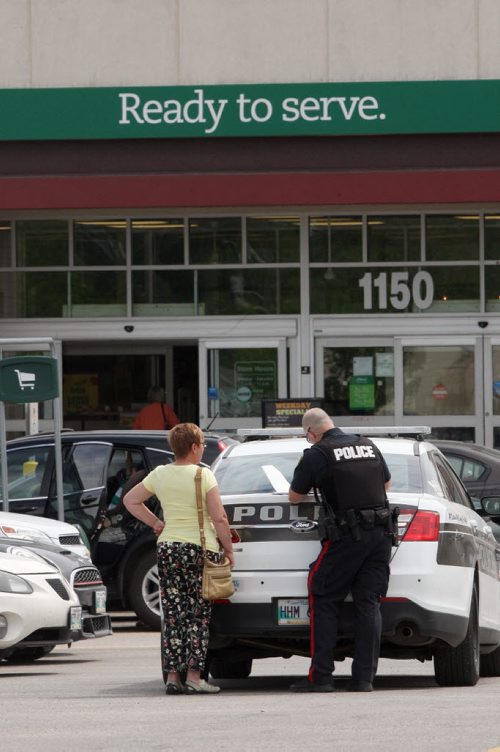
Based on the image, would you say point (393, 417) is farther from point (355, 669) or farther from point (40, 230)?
point (355, 669)

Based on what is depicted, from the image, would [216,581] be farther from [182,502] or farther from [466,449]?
[466,449]

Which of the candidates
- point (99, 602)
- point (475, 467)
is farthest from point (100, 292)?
point (99, 602)

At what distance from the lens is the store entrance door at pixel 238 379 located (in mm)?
24047

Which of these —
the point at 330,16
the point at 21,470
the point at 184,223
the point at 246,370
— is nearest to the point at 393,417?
the point at 246,370

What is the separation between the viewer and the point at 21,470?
1588 centimetres

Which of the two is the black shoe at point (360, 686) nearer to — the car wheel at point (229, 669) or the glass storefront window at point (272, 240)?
the car wheel at point (229, 669)

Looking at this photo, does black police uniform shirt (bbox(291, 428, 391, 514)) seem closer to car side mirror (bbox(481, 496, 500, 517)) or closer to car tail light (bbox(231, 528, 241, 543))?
car tail light (bbox(231, 528, 241, 543))

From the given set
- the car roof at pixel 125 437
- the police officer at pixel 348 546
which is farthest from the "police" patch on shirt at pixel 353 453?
the car roof at pixel 125 437

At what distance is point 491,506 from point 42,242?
13.8 m

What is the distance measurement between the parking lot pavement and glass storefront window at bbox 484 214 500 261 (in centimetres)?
1290

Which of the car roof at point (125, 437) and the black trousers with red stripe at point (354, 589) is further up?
the car roof at point (125, 437)

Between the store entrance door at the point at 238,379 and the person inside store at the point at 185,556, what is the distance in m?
14.1

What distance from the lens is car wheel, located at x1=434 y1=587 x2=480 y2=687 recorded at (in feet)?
32.5

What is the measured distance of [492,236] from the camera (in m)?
23.8
